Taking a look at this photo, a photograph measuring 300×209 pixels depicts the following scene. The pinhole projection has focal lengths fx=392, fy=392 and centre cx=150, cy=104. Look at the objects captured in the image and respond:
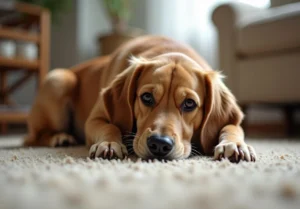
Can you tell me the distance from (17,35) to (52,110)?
1584 millimetres

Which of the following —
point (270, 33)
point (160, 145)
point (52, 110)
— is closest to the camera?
point (160, 145)

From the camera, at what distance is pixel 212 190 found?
0.78m

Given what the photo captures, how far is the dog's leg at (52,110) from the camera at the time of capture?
2178 mm

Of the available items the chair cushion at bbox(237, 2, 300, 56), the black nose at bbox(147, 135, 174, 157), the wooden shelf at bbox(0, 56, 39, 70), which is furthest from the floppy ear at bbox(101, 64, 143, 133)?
the wooden shelf at bbox(0, 56, 39, 70)

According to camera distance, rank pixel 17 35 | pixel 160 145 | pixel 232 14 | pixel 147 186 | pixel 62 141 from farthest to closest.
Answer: pixel 17 35
pixel 232 14
pixel 62 141
pixel 160 145
pixel 147 186

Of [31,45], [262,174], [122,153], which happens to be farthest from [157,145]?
[31,45]

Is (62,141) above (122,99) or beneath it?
beneath

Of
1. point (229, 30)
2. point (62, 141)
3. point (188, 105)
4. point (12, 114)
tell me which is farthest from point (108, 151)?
point (12, 114)

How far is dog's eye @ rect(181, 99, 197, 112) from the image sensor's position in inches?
58.3

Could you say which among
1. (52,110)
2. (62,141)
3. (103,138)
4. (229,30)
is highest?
(229,30)

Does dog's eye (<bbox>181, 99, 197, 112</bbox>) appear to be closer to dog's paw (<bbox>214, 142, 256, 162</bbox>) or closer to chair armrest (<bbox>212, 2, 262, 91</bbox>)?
dog's paw (<bbox>214, 142, 256, 162</bbox>)

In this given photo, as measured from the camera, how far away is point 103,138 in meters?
1.50

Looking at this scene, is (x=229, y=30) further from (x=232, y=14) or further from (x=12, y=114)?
(x=12, y=114)

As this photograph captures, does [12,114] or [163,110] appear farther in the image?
[12,114]
